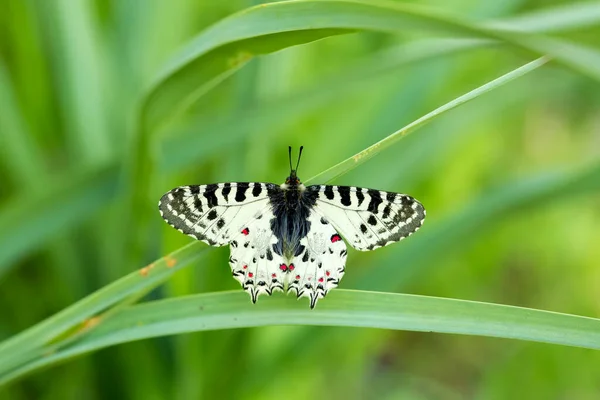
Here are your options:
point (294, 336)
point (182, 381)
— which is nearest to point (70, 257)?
point (182, 381)

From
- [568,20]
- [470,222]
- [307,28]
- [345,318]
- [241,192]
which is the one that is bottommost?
[470,222]

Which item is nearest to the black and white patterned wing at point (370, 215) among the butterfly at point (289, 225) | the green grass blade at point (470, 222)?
the butterfly at point (289, 225)

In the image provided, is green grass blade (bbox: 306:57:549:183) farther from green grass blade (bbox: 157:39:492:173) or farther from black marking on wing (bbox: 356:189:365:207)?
green grass blade (bbox: 157:39:492:173)

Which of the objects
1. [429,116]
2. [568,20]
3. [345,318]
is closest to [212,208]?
[345,318]

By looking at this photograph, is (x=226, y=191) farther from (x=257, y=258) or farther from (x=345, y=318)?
(x=345, y=318)

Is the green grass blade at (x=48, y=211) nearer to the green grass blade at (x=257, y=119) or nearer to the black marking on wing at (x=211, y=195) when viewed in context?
the green grass blade at (x=257, y=119)

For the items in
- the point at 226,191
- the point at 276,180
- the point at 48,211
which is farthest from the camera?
the point at 276,180

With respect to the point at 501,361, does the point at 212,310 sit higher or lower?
higher

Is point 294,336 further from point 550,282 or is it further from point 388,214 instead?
point 550,282
